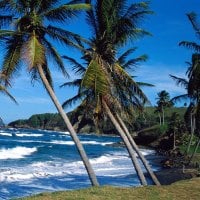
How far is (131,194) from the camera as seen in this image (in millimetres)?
11828

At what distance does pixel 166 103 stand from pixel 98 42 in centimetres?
6943

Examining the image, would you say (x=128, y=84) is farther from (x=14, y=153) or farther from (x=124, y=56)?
(x=14, y=153)

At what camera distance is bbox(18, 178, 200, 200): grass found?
36.4 feet

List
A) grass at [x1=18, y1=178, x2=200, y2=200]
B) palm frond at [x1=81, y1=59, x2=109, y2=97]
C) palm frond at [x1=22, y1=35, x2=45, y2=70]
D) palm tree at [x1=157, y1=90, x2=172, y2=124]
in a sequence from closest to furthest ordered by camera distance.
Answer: grass at [x1=18, y1=178, x2=200, y2=200] → palm frond at [x1=22, y1=35, x2=45, y2=70] → palm frond at [x1=81, y1=59, x2=109, y2=97] → palm tree at [x1=157, y1=90, x2=172, y2=124]

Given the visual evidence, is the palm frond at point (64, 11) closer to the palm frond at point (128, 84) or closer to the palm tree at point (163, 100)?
the palm frond at point (128, 84)

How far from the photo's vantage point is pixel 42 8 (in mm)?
15711

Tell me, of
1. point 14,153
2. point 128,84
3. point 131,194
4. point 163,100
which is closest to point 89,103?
point 128,84

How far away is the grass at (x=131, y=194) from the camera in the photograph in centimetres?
1110

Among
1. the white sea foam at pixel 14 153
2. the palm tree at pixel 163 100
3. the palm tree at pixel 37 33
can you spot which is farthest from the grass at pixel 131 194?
the palm tree at pixel 163 100

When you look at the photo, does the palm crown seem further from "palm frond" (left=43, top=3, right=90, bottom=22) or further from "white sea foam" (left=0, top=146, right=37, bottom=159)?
"white sea foam" (left=0, top=146, right=37, bottom=159)

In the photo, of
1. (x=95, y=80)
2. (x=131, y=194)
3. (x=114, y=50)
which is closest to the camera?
(x=131, y=194)

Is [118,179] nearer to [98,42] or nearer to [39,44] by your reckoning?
[98,42]

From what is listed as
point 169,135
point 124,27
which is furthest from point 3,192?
point 169,135

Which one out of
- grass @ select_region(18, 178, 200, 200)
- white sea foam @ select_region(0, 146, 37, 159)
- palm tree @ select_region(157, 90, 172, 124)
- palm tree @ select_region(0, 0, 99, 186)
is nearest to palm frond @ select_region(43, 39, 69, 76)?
palm tree @ select_region(0, 0, 99, 186)
